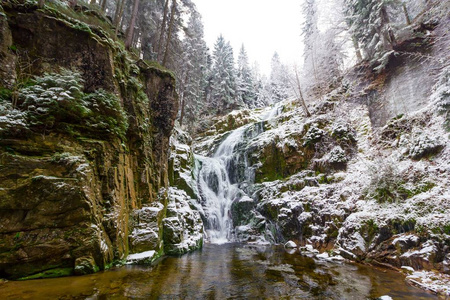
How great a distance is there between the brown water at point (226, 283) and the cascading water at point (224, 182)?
713cm

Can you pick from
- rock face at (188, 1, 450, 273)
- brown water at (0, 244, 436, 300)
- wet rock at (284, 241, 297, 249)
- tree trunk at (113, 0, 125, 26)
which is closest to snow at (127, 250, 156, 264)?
brown water at (0, 244, 436, 300)

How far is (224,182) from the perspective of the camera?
19.6m

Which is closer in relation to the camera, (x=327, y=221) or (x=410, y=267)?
(x=410, y=267)

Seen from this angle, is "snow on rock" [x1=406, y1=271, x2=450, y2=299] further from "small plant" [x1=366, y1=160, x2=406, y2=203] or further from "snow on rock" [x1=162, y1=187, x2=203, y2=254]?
"snow on rock" [x1=162, y1=187, x2=203, y2=254]

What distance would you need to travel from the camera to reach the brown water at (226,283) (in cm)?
533

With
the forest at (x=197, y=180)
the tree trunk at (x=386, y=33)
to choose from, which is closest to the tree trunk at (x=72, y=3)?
the forest at (x=197, y=180)

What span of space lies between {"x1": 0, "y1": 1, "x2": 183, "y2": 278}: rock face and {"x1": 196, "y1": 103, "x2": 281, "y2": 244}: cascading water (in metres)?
6.63

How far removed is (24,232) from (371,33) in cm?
2185

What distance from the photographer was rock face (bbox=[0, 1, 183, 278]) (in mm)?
5914

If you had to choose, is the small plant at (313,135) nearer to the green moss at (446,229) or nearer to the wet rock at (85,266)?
the green moss at (446,229)

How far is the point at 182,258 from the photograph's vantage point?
9992 mm

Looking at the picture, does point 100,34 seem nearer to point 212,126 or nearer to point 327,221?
point 327,221

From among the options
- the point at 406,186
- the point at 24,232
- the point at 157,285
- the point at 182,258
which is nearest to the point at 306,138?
the point at 406,186

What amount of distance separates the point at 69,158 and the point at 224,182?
1400cm
